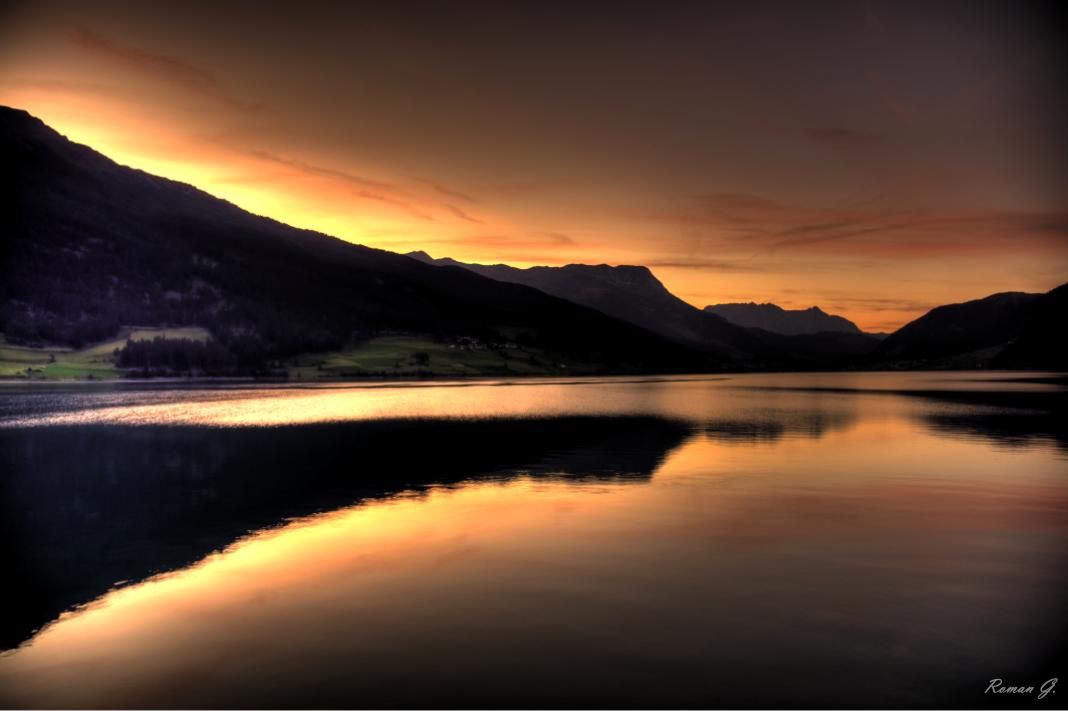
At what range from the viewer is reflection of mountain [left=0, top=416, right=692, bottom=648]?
1086 inches

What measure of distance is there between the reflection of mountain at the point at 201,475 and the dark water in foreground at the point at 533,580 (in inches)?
10.6

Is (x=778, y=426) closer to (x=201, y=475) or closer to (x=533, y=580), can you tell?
(x=201, y=475)

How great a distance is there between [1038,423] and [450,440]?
6816cm

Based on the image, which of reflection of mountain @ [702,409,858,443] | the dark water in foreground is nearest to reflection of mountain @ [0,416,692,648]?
the dark water in foreground

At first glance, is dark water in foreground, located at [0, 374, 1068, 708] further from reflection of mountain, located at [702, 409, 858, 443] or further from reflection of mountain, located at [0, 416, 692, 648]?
reflection of mountain, located at [702, 409, 858, 443]

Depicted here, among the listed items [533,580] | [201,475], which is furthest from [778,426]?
[533,580]

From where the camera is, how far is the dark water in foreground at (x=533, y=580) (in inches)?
663

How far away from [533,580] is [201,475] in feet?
109

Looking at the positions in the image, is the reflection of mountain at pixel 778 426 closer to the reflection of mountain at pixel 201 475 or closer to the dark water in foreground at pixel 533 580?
the reflection of mountain at pixel 201 475

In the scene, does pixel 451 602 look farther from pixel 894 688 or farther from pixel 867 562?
pixel 867 562

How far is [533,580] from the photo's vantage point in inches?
977

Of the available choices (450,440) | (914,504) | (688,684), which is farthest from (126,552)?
(450,440)

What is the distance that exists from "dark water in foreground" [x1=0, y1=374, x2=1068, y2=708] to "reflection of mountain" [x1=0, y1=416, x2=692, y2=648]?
0.88 ft

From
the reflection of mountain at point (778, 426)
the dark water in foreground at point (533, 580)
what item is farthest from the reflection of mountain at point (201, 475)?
the reflection of mountain at point (778, 426)
